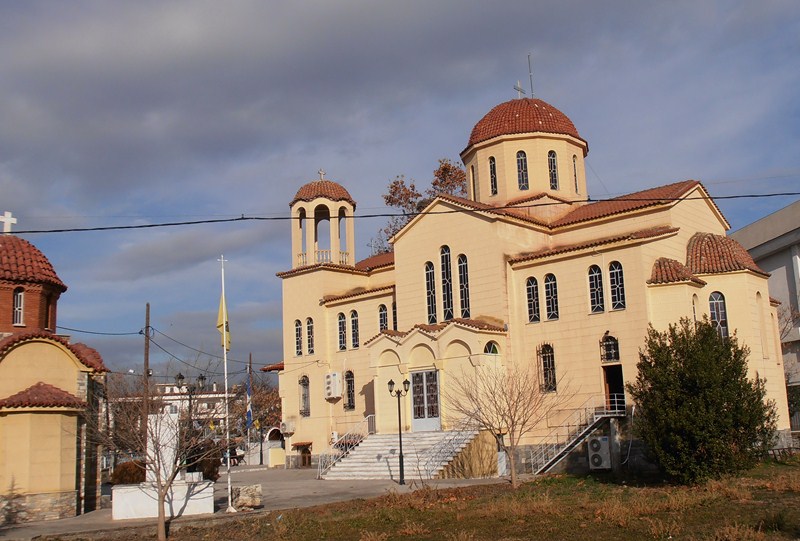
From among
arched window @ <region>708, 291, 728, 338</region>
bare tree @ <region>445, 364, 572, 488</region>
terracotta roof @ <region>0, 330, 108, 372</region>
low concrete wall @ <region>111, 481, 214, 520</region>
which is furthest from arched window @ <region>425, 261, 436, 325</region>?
low concrete wall @ <region>111, 481, 214, 520</region>

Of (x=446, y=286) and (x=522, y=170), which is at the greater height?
(x=522, y=170)

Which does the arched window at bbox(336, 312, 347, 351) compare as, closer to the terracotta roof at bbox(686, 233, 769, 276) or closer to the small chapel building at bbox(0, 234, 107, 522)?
the small chapel building at bbox(0, 234, 107, 522)

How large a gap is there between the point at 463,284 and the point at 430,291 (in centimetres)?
191

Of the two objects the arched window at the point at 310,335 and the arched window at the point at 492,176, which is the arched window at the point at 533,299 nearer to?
the arched window at the point at 492,176

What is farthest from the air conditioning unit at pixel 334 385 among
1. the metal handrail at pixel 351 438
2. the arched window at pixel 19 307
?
the arched window at pixel 19 307

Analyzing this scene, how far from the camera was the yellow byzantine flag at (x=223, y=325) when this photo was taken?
1217 inches

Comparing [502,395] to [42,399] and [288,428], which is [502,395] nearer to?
[42,399]

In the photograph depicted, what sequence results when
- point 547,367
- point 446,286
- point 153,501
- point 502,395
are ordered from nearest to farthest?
point 153,501 < point 502,395 < point 547,367 < point 446,286

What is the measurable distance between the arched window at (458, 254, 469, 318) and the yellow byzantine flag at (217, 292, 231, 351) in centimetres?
966

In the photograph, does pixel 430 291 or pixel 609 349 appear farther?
pixel 430 291

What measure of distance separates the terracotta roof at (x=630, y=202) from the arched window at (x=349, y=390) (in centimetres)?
1213

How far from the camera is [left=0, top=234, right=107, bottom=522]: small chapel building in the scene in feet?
74.1

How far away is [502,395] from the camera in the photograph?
1142 inches

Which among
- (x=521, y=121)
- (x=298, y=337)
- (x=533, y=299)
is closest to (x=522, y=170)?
(x=521, y=121)
